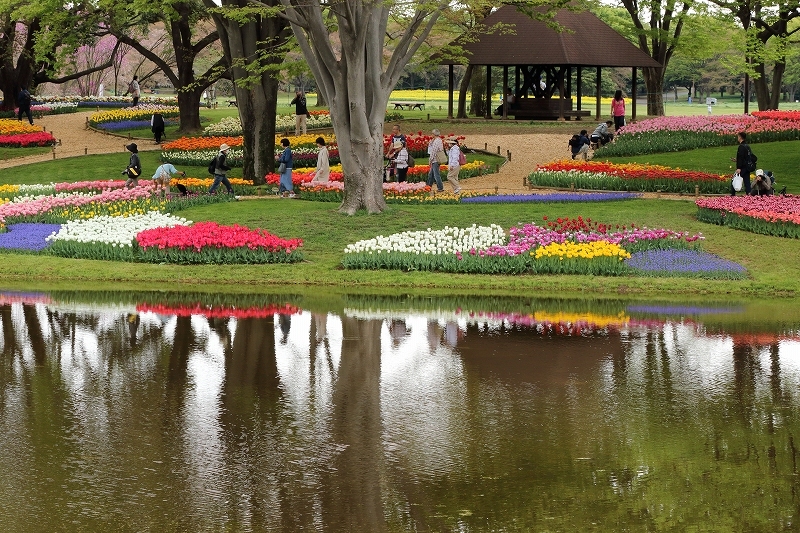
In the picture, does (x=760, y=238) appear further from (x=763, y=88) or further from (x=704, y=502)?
(x=763, y=88)

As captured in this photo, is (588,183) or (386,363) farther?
(588,183)

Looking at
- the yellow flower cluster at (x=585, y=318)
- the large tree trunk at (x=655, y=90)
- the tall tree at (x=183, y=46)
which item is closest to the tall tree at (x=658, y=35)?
the large tree trunk at (x=655, y=90)

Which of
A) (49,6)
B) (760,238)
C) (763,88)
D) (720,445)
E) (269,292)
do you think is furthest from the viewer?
(763,88)

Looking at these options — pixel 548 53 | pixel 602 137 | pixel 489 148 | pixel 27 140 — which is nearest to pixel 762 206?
pixel 602 137

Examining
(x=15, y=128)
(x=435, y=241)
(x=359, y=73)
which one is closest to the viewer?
(x=435, y=241)

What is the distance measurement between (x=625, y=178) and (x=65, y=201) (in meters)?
13.4

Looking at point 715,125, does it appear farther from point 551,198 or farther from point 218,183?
point 218,183

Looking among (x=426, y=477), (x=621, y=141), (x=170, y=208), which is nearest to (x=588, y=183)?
(x=621, y=141)

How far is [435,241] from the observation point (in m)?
19.9

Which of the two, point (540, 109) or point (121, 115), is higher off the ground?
point (121, 115)

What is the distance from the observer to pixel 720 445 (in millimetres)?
9453

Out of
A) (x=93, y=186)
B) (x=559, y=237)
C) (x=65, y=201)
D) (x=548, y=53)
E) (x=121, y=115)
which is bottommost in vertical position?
(x=559, y=237)

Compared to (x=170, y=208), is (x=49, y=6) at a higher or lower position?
higher

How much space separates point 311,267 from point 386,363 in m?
6.92
